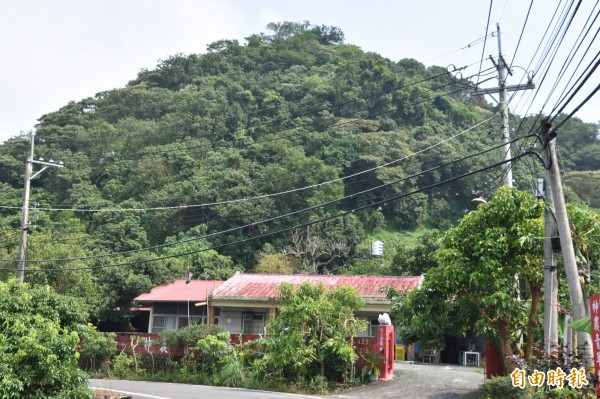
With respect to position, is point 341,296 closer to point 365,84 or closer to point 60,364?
point 60,364

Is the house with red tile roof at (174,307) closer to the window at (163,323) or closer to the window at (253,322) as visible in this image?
the window at (163,323)

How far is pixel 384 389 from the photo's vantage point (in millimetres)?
18094

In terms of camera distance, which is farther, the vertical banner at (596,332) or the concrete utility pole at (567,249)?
the concrete utility pole at (567,249)

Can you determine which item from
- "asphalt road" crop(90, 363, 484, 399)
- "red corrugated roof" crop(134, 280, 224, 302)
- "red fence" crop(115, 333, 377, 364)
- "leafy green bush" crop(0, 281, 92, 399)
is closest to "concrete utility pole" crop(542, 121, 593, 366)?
"asphalt road" crop(90, 363, 484, 399)

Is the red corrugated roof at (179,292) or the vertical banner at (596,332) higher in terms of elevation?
the red corrugated roof at (179,292)

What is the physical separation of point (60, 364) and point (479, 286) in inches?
375

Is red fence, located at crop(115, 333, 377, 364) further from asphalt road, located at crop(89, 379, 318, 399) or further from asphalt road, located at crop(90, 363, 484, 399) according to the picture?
asphalt road, located at crop(90, 363, 484, 399)

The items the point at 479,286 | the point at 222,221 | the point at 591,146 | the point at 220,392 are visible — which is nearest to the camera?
the point at 479,286

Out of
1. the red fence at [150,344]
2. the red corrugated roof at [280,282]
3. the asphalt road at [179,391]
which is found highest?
the red corrugated roof at [280,282]

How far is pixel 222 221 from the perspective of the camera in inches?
1870

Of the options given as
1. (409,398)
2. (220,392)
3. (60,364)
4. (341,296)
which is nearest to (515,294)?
(409,398)

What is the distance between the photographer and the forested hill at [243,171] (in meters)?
41.2

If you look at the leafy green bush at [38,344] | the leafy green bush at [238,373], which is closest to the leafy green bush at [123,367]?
the leafy green bush at [238,373]

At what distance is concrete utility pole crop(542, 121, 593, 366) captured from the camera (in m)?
10.8
